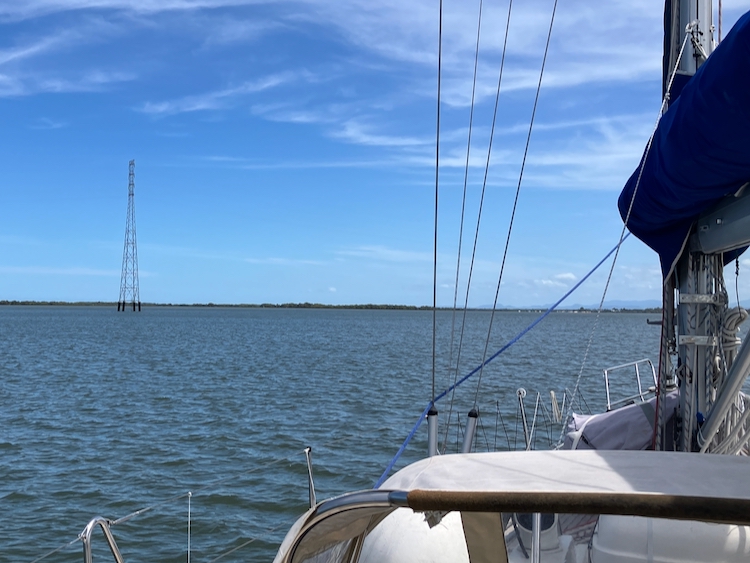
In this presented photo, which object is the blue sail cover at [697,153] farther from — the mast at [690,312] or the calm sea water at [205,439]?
the calm sea water at [205,439]

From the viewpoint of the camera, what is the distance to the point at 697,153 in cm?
336

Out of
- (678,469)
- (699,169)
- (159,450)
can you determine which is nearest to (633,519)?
(678,469)

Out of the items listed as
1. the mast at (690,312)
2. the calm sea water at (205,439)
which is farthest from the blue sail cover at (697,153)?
the calm sea water at (205,439)

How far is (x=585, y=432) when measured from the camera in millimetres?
4875

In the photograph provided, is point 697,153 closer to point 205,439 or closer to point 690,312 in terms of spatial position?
point 690,312

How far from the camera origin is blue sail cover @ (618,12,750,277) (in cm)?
280

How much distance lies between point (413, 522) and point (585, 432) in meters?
1.95

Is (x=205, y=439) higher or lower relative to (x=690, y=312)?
lower

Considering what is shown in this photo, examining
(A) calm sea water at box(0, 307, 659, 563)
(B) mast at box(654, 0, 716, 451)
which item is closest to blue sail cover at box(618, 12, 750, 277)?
(B) mast at box(654, 0, 716, 451)

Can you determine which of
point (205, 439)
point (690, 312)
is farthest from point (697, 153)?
point (205, 439)

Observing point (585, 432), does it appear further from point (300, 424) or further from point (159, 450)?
point (300, 424)

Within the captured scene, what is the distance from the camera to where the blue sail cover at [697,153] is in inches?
110

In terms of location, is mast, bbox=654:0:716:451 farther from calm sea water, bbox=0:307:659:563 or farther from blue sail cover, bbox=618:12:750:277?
calm sea water, bbox=0:307:659:563

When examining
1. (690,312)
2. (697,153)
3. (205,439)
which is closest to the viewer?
(697,153)
